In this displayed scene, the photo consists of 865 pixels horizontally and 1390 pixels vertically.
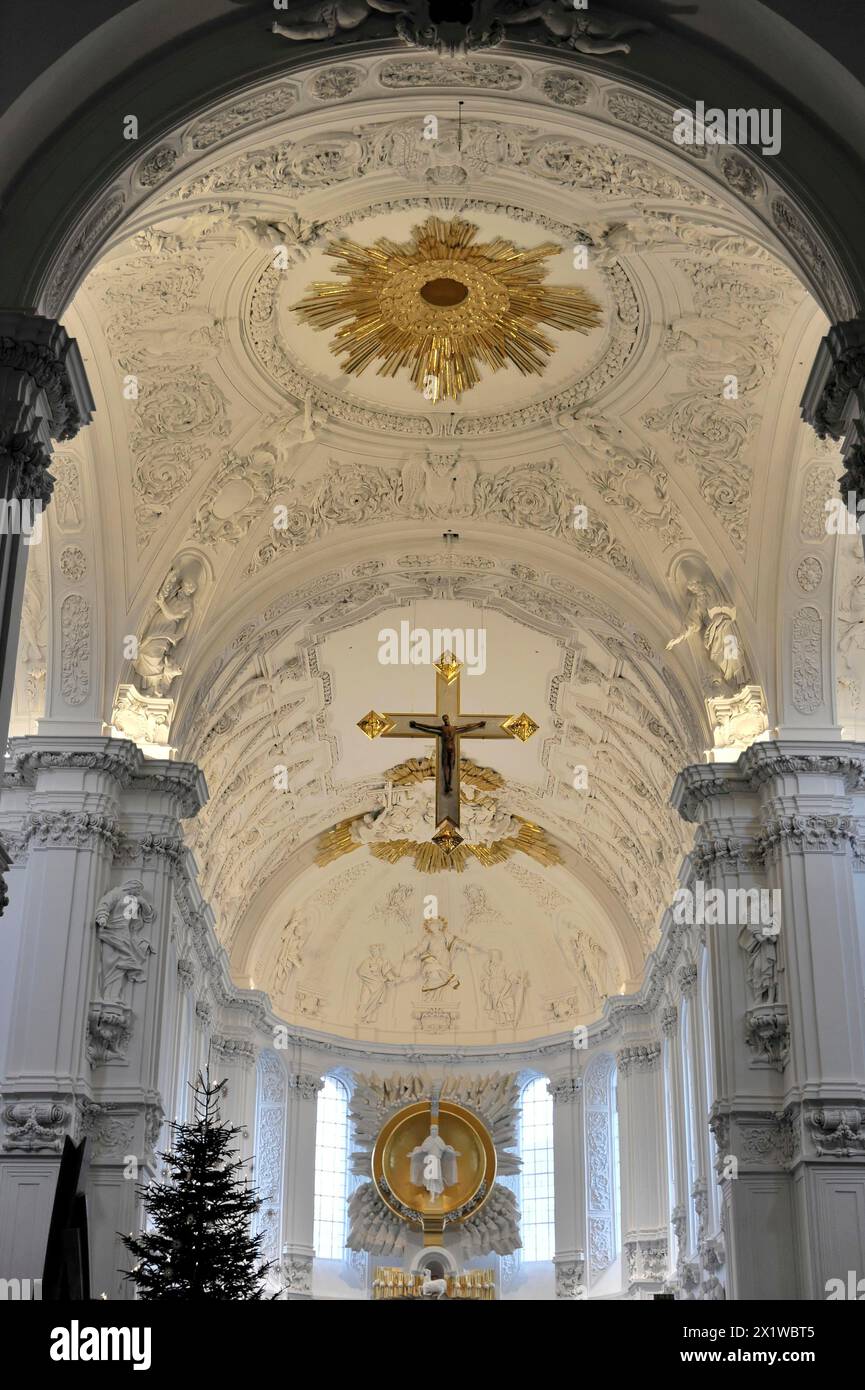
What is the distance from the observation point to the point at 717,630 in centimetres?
2028

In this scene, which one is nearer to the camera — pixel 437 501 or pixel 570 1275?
pixel 437 501

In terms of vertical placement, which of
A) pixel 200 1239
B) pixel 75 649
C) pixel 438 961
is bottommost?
pixel 200 1239

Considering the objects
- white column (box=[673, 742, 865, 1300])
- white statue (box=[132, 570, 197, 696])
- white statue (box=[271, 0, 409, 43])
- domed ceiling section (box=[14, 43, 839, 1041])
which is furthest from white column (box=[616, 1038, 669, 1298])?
white statue (box=[271, 0, 409, 43])

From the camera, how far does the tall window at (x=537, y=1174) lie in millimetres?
31391

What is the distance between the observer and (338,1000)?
32.9m

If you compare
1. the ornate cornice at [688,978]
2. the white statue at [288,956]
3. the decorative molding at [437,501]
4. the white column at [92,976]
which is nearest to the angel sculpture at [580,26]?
the decorative molding at [437,501]

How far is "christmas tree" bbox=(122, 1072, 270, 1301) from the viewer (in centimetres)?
1199

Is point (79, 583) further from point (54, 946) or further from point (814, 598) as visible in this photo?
point (814, 598)

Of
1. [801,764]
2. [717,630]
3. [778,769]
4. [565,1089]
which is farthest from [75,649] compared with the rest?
[565,1089]

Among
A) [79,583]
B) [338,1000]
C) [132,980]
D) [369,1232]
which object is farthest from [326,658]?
[369,1232]

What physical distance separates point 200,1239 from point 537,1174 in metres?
20.9

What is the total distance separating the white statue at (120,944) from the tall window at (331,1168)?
47.5 feet

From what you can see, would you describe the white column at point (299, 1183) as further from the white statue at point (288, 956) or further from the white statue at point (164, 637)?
the white statue at point (164, 637)

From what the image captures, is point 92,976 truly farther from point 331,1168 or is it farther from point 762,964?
point 331,1168
